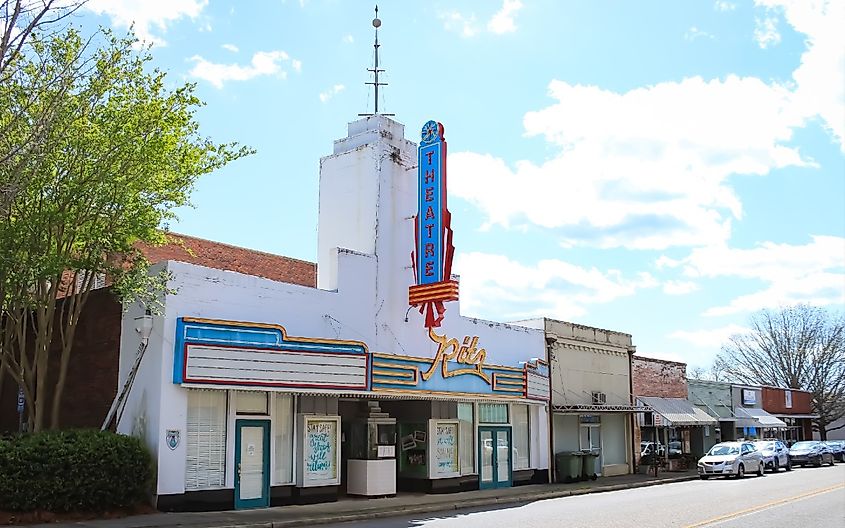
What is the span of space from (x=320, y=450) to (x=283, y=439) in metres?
1.21

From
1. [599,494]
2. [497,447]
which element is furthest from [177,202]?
[599,494]

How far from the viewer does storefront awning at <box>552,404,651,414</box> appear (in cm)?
3088

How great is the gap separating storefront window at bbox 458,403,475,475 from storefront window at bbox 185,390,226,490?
29.5 ft

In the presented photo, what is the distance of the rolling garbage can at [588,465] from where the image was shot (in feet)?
102

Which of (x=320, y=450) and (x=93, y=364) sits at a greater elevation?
(x=93, y=364)

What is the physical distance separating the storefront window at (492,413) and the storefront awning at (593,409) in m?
2.80

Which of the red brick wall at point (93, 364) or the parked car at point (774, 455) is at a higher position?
the red brick wall at point (93, 364)

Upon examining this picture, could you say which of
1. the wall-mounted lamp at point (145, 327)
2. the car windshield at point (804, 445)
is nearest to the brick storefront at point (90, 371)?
the wall-mounted lamp at point (145, 327)

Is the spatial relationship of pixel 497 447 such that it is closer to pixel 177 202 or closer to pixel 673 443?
pixel 177 202

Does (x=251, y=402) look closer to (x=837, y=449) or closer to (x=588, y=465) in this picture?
(x=588, y=465)

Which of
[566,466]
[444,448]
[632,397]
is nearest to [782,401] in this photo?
[632,397]

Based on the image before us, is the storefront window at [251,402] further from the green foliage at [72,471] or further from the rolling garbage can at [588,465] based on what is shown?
the rolling garbage can at [588,465]

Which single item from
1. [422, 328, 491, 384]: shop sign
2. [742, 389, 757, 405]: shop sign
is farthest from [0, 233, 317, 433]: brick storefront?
[742, 389, 757, 405]: shop sign

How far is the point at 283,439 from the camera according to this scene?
21.0m
